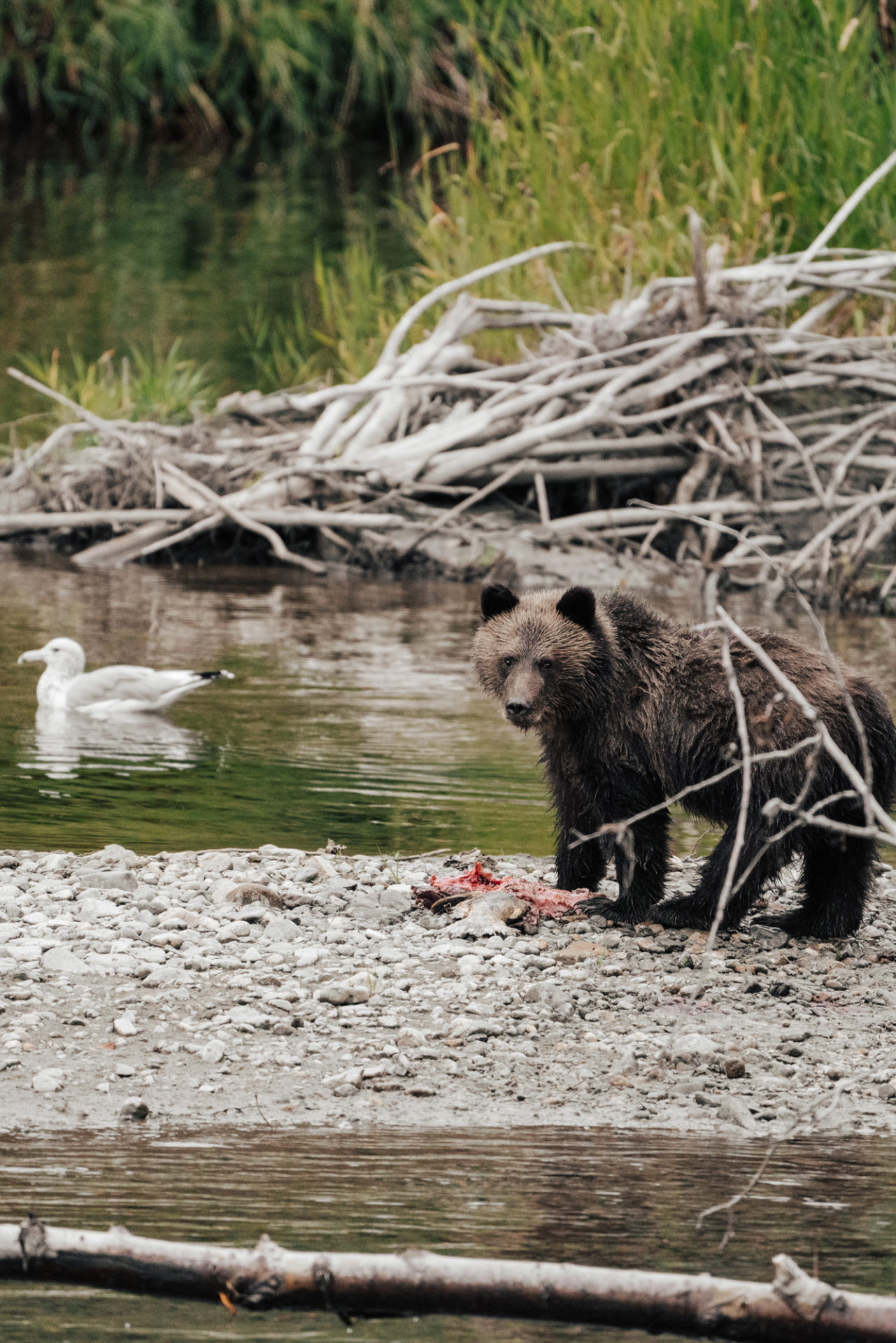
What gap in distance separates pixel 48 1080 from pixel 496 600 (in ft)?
7.47

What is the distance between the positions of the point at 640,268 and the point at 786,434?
Answer: 83.4 inches

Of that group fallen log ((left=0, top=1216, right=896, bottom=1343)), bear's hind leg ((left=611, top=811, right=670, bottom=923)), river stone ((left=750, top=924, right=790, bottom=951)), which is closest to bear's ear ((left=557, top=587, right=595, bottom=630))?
bear's hind leg ((left=611, top=811, right=670, bottom=923))

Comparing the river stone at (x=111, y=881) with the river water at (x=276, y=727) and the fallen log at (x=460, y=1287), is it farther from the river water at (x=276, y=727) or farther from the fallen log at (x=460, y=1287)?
the fallen log at (x=460, y=1287)

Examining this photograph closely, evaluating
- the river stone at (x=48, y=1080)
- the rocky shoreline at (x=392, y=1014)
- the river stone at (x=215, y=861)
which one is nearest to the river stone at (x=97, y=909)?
the rocky shoreline at (x=392, y=1014)

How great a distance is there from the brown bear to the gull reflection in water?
292 cm

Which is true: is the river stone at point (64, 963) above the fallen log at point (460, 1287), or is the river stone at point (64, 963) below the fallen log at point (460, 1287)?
below

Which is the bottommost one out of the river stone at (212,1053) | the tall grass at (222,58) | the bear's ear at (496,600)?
the river stone at (212,1053)

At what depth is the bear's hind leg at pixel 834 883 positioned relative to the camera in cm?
586

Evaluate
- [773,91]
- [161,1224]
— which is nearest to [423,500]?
[773,91]

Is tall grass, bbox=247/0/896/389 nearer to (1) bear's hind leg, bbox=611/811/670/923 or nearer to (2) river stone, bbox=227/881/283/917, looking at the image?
(1) bear's hind leg, bbox=611/811/670/923

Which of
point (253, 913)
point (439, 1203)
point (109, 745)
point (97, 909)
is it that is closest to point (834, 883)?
point (253, 913)

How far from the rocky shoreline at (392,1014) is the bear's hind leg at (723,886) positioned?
0.22 feet

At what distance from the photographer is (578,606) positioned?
19.7 feet

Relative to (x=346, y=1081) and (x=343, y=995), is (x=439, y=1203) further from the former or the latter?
(x=343, y=995)
